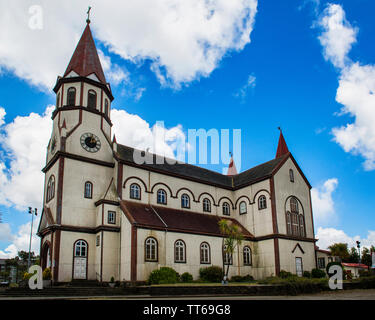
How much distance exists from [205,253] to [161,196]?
7.11 meters

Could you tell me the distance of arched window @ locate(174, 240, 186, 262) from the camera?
31422 millimetres

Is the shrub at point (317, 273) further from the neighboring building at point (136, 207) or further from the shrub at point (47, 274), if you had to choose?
the shrub at point (47, 274)

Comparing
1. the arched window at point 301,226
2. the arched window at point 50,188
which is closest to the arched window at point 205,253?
the arched window at point 301,226

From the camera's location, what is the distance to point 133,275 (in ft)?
91.2

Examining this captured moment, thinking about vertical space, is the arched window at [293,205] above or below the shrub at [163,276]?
above

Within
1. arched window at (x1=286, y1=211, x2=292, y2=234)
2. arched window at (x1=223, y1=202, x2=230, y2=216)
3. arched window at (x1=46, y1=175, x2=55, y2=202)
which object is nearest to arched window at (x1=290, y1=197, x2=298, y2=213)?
arched window at (x1=286, y1=211, x2=292, y2=234)

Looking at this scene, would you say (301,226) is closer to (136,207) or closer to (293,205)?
(293,205)

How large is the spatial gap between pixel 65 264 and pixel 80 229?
3037 mm

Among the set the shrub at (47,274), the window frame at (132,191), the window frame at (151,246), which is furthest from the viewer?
the window frame at (132,191)

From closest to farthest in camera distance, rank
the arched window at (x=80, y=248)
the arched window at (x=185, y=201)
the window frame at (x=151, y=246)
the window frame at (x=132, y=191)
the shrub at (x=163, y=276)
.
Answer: the shrub at (x=163, y=276)
the window frame at (x=151, y=246)
the arched window at (x=80, y=248)
the window frame at (x=132, y=191)
the arched window at (x=185, y=201)

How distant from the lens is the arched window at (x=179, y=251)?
1237 inches

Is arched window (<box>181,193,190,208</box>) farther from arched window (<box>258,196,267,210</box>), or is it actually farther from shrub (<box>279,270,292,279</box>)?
shrub (<box>279,270,292,279</box>)

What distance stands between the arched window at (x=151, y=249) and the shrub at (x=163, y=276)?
4.82 ft
